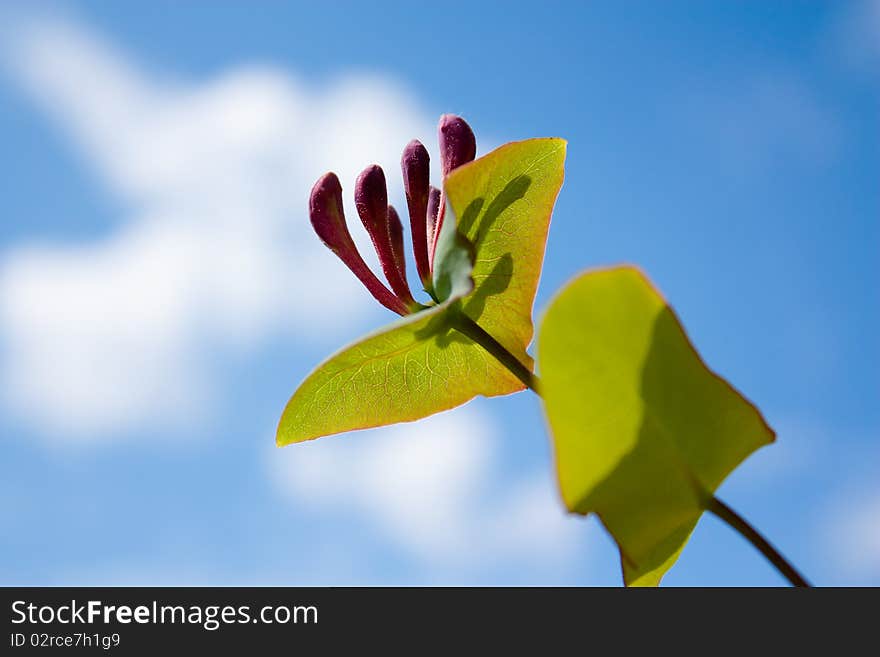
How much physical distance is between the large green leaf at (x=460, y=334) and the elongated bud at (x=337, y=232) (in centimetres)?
6

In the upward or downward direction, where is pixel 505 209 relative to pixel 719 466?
upward

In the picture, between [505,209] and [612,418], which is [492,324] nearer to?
[505,209]

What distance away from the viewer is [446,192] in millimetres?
791

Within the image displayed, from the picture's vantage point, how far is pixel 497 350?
0.79 m

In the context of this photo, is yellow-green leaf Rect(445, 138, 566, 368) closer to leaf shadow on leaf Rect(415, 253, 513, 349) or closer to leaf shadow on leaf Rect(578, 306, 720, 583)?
leaf shadow on leaf Rect(415, 253, 513, 349)

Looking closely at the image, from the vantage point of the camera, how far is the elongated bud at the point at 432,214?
93 centimetres

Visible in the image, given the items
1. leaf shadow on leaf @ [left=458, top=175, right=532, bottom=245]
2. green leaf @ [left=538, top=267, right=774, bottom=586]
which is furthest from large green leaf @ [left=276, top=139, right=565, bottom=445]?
green leaf @ [left=538, top=267, right=774, bottom=586]

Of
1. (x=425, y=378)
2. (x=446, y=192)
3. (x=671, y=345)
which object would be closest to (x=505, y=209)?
(x=446, y=192)

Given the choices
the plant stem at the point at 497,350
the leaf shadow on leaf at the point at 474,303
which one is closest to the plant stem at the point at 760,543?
the plant stem at the point at 497,350

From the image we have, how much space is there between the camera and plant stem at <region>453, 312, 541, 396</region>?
2.48 ft

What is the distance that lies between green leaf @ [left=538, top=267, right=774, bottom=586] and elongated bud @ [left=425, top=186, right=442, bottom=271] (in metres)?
0.38

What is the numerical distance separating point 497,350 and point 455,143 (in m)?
0.24

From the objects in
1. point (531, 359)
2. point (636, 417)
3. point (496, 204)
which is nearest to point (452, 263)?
point (496, 204)
